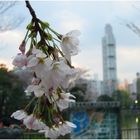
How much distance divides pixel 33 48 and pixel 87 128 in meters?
10.4

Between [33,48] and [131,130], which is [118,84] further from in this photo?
[33,48]

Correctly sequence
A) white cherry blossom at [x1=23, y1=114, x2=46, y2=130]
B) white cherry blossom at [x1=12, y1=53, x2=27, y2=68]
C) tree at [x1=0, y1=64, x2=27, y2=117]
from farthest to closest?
tree at [x1=0, y1=64, x2=27, y2=117] < white cherry blossom at [x1=23, y1=114, x2=46, y2=130] < white cherry blossom at [x1=12, y1=53, x2=27, y2=68]

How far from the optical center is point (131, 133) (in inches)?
471

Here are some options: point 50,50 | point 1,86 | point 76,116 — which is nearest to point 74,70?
point 50,50

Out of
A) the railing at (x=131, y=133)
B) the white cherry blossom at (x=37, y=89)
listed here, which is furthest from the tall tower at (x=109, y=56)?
the white cherry blossom at (x=37, y=89)

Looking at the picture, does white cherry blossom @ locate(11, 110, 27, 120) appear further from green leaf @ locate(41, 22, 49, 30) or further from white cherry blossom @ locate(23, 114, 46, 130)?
green leaf @ locate(41, 22, 49, 30)

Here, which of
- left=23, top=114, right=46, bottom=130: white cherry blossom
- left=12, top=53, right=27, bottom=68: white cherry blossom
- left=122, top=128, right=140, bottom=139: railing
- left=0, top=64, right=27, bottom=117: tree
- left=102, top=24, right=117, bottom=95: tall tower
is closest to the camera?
left=12, top=53, right=27, bottom=68: white cherry blossom

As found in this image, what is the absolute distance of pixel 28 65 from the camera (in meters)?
0.73

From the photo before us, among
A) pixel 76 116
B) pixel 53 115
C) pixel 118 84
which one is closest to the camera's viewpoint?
pixel 53 115

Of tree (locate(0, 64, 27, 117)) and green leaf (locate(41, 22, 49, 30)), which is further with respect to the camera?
tree (locate(0, 64, 27, 117))

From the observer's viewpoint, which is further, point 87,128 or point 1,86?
point 1,86

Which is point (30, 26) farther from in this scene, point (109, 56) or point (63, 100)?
point (109, 56)

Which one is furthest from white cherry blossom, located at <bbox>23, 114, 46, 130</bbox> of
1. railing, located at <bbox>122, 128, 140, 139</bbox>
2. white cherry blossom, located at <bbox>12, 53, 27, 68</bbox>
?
railing, located at <bbox>122, 128, 140, 139</bbox>

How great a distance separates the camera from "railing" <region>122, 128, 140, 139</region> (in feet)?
38.0
